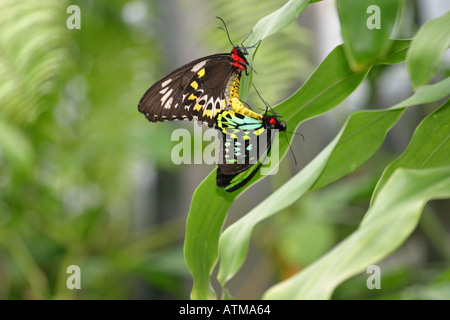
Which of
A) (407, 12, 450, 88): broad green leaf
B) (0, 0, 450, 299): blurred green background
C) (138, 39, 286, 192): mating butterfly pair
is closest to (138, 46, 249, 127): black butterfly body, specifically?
(138, 39, 286, 192): mating butterfly pair

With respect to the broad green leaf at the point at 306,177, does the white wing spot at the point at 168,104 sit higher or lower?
higher

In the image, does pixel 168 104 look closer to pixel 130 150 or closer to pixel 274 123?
pixel 274 123

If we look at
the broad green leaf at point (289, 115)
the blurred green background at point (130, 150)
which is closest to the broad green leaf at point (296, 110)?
the broad green leaf at point (289, 115)

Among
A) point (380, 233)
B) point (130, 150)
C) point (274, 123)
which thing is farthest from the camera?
point (130, 150)

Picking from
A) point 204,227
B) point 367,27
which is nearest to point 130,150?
point 204,227

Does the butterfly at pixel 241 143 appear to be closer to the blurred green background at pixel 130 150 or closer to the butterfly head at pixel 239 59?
the butterfly head at pixel 239 59

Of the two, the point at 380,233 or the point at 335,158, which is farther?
the point at 335,158

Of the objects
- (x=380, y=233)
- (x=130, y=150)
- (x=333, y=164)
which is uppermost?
(x=130, y=150)

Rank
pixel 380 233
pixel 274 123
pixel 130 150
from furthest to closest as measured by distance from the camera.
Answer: pixel 130 150
pixel 274 123
pixel 380 233
